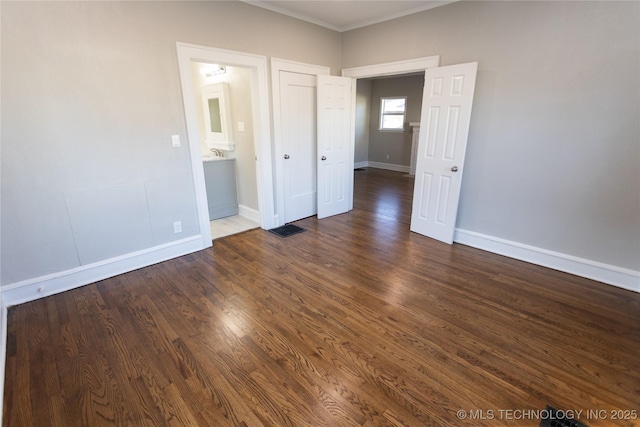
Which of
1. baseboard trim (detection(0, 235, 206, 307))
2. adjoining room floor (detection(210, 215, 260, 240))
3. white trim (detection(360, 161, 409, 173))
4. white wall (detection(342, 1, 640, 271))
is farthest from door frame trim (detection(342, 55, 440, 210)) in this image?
white trim (detection(360, 161, 409, 173))

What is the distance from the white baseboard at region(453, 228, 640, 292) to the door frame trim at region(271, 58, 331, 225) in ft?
7.71

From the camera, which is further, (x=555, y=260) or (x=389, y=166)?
(x=389, y=166)

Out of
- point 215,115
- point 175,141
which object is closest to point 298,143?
point 215,115

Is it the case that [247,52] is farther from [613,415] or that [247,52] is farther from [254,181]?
[613,415]

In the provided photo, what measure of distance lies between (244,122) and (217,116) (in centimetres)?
67

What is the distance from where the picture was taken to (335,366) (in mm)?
1851

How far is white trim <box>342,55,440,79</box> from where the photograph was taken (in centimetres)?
353

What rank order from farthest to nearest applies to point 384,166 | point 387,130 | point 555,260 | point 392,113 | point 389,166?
point 384,166, point 389,166, point 387,130, point 392,113, point 555,260

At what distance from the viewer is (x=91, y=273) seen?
279cm

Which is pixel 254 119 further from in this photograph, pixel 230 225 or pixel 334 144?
pixel 230 225

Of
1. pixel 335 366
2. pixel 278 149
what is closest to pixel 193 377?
pixel 335 366

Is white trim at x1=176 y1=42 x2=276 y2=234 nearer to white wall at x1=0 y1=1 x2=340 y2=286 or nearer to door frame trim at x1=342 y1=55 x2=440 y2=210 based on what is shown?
white wall at x1=0 y1=1 x2=340 y2=286

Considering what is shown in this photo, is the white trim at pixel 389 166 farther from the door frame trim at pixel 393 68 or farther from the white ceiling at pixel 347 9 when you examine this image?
the white ceiling at pixel 347 9

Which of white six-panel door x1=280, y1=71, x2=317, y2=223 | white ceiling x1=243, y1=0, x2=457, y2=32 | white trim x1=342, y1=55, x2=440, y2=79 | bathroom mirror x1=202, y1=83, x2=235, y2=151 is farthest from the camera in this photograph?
bathroom mirror x1=202, y1=83, x2=235, y2=151
